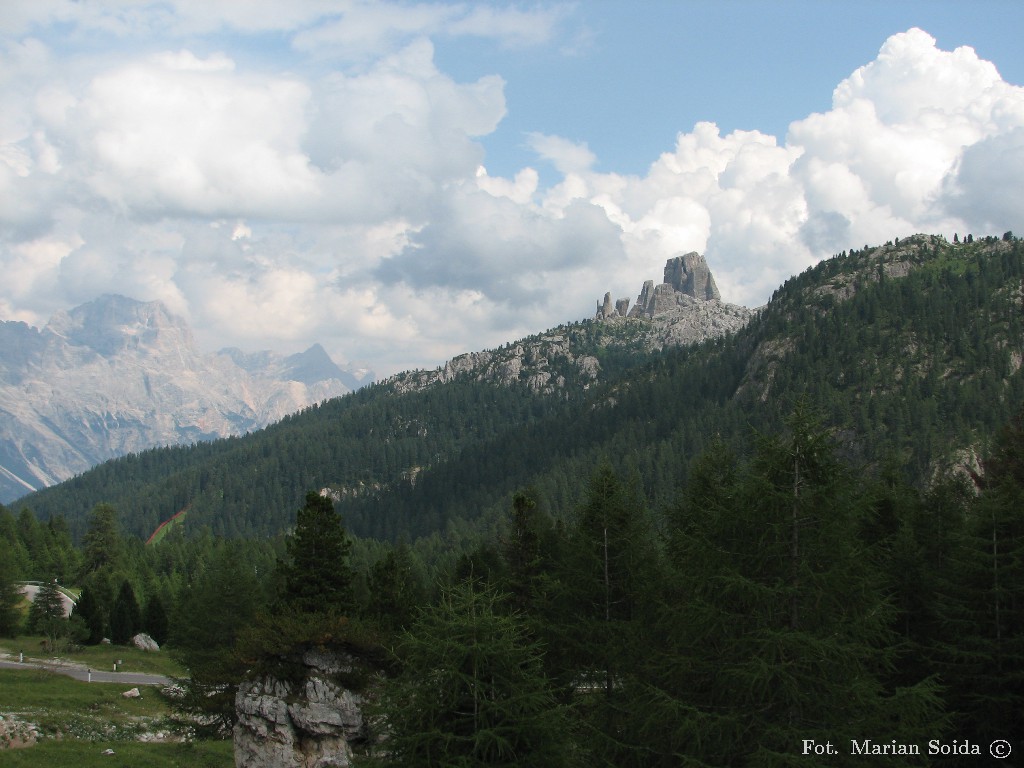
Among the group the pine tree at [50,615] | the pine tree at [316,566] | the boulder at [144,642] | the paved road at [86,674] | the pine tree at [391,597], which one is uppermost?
the pine tree at [316,566]

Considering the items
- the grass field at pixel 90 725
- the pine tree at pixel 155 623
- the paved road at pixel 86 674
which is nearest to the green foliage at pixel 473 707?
the grass field at pixel 90 725

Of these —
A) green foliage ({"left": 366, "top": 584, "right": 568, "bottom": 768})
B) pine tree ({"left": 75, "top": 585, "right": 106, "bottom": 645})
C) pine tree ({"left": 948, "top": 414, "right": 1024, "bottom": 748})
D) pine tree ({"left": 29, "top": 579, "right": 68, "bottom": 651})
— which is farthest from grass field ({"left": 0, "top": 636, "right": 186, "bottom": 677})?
pine tree ({"left": 948, "top": 414, "right": 1024, "bottom": 748})

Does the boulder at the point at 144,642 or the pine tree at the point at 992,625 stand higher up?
the pine tree at the point at 992,625

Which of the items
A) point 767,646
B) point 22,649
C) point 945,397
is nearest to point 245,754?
point 767,646

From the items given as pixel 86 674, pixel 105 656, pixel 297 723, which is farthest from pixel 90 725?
pixel 105 656

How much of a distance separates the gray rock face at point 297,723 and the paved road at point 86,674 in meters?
26.3

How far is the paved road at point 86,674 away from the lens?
53875 millimetres

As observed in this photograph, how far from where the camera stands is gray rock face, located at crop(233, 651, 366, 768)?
33594 millimetres

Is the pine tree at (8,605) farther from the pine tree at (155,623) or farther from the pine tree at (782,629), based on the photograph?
the pine tree at (782,629)

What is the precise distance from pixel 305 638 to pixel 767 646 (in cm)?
2424

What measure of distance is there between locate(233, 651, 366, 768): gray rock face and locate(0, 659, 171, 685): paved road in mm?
26319

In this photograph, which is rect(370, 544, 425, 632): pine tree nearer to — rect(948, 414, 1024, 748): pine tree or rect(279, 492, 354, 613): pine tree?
rect(279, 492, 354, 613): pine tree

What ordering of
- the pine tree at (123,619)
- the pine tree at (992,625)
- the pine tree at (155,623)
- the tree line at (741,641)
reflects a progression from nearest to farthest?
the tree line at (741,641), the pine tree at (992,625), the pine tree at (123,619), the pine tree at (155,623)

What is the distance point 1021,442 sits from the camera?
45.8m
